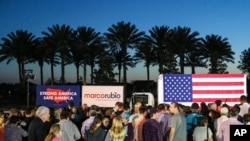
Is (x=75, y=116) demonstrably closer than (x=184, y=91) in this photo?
Yes

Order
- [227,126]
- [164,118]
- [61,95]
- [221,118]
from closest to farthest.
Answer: [227,126], [221,118], [164,118], [61,95]

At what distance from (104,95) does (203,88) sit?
31.7ft

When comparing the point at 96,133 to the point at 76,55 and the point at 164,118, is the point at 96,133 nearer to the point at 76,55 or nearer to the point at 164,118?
the point at 164,118

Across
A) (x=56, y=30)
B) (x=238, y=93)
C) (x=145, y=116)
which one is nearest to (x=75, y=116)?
(x=145, y=116)

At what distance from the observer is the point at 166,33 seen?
61.9 m

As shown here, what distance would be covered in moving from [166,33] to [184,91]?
44.1m

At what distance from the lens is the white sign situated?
2683cm

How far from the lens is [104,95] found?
26.8 meters

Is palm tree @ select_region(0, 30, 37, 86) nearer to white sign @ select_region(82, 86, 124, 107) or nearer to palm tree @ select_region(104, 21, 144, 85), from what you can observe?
palm tree @ select_region(104, 21, 144, 85)

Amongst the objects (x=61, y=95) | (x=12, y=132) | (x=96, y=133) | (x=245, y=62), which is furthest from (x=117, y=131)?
(x=245, y=62)

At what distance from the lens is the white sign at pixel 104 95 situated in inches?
1056

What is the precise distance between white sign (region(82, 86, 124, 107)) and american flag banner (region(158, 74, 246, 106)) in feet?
28.4

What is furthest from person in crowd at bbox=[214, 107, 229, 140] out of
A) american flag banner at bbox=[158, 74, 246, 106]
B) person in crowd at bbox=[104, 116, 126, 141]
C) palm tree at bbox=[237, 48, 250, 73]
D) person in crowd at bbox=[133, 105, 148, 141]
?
palm tree at bbox=[237, 48, 250, 73]

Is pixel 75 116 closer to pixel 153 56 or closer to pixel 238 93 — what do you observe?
pixel 238 93
